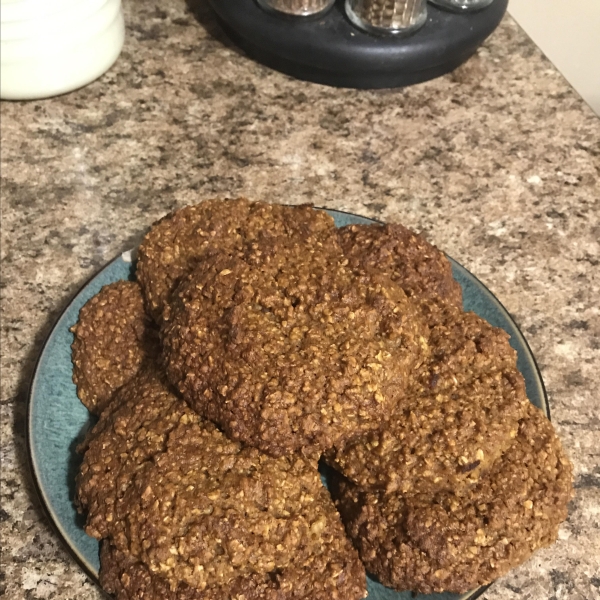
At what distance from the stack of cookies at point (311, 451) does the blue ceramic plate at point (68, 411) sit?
0.04m

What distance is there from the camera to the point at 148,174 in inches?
57.6

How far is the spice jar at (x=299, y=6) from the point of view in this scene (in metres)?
1.54

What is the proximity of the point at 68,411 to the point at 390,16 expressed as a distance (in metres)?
1.17

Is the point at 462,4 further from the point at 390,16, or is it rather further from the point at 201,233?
the point at 201,233

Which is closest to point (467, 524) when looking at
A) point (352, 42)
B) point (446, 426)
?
point (446, 426)

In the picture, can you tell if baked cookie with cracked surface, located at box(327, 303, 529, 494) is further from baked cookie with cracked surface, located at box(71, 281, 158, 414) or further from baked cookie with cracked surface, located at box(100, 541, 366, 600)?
baked cookie with cracked surface, located at box(71, 281, 158, 414)

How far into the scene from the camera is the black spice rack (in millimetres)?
1527

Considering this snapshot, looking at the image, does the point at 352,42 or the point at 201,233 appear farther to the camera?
the point at 352,42

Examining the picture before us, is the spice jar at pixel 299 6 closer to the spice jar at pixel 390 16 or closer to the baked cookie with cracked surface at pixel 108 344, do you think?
the spice jar at pixel 390 16

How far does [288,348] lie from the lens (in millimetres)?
775

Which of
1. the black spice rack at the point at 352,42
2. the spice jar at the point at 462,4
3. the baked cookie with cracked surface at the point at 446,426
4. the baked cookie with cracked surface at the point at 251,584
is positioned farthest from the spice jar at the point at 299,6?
the baked cookie with cracked surface at the point at 251,584

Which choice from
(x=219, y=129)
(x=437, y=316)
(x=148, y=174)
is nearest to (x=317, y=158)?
(x=219, y=129)

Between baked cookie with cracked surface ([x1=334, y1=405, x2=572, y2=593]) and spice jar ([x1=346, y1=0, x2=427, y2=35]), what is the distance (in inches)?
43.4

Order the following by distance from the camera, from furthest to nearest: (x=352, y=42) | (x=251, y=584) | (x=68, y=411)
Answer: (x=352, y=42) < (x=68, y=411) < (x=251, y=584)
